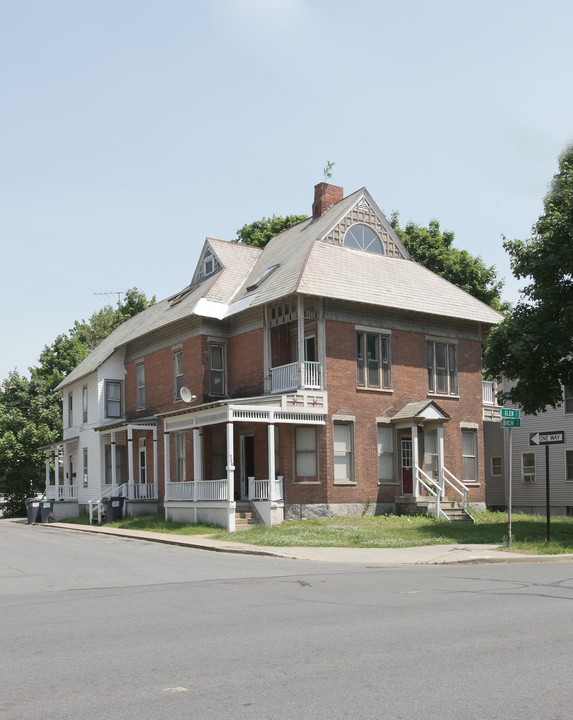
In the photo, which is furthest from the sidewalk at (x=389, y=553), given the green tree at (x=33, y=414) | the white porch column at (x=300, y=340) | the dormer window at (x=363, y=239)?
the green tree at (x=33, y=414)

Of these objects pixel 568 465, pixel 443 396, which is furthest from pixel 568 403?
pixel 443 396

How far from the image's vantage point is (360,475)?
28719 millimetres

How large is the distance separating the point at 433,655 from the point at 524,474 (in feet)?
110

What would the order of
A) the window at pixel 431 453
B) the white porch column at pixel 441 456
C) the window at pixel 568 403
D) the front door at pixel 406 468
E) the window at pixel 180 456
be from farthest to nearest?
the window at pixel 568 403, the window at pixel 180 456, the window at pixel 431 453, the white porch column at pixel 441 456, the front door at pixel 406 468

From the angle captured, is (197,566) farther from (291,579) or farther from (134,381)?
(134,381)

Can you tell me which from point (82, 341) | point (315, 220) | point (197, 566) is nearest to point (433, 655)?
point (197, 566)

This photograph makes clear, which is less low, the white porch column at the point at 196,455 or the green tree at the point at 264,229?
the green tree at the point at 264,229

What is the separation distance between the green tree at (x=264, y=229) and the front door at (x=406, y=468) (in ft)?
A: 72.4

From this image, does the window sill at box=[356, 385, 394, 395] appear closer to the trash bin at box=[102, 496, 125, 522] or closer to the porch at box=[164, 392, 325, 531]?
the porch at box=[164, 392, 325, 531]

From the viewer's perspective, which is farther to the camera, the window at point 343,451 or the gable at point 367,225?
the gable at point 367,225

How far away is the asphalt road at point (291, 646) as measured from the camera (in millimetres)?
5996

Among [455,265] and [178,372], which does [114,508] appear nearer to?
[178,372]

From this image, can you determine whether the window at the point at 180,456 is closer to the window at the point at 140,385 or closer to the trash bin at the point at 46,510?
the window at the point at 140,385

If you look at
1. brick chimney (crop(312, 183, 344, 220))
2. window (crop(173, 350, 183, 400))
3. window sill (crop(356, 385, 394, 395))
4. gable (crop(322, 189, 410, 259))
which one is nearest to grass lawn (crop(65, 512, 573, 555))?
window sill (crop(356, 385, 394, 395))
